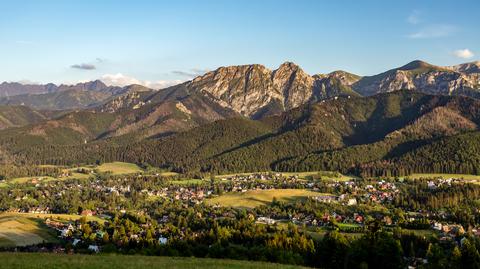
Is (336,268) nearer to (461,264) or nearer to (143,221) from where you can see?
(461,264)

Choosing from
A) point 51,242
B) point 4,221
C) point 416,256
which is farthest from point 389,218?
point 4,221

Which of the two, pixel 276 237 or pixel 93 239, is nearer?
pixel 276 237

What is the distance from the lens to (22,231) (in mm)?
146500

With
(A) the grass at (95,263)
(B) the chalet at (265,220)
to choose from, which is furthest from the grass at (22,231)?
(A) the grass at (95,263)

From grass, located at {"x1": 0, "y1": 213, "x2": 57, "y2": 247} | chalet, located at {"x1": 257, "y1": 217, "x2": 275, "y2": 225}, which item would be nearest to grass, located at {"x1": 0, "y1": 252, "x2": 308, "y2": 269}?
grass, located at {"x1": 0, "y1": 213, "x2": 57, "y2": 247}

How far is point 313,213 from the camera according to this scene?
192750 mm

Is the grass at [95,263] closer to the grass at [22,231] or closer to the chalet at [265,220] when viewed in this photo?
the grass at [22,231]

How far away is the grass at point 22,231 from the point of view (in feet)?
436

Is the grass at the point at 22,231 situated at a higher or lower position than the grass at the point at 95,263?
lower

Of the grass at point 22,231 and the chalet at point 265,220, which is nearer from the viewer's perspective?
the grass at point 22,231

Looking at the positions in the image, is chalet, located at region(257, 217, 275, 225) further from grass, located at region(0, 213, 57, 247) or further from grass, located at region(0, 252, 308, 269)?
grass, located at region(0, 252, 308, 269)

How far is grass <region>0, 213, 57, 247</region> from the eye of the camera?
13288 centimetres

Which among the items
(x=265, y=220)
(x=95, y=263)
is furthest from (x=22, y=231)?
(x=95, y=263)

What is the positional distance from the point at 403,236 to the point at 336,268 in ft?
183
